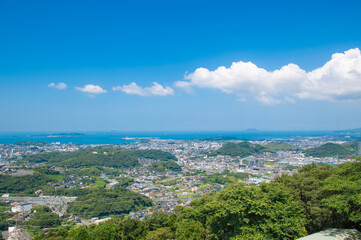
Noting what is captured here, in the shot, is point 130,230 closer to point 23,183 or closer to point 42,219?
point 42,219

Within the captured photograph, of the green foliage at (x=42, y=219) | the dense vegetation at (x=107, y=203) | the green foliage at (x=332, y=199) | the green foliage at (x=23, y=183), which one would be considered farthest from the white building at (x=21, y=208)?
the green foliage at (x=332, y=199)

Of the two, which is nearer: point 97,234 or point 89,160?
point 97,234

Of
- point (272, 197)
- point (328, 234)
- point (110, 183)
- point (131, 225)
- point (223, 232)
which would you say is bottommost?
point (110, 183)

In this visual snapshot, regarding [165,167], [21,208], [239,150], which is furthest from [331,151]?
[21,208]

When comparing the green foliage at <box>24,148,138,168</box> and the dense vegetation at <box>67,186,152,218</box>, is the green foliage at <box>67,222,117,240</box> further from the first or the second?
the green foliage at <box>24,148,138,168</box>

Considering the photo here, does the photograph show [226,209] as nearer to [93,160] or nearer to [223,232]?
[223,232]

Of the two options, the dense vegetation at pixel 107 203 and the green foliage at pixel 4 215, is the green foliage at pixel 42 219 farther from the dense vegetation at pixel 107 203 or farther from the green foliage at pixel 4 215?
the dense vegetation at pixel 107 203

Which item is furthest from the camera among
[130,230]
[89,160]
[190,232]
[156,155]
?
[156,155]

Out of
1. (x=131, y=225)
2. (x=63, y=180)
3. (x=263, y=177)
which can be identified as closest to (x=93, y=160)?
(x=63, y=180)

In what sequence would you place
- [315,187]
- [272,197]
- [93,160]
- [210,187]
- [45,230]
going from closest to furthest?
[272,197], [315,187], [45,230], [210,187], [93,160]
